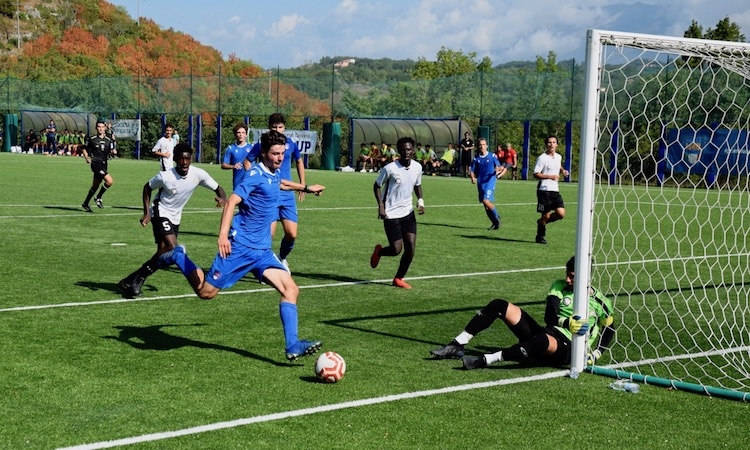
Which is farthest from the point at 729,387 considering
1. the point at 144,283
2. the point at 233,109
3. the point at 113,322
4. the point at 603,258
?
Result: the point at 233,109

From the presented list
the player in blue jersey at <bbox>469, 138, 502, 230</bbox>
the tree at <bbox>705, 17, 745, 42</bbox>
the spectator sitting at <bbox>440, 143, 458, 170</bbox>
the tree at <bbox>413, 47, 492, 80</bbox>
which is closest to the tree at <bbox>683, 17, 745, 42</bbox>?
the tree at <bbox>705, 17, 745, 42</bbox>

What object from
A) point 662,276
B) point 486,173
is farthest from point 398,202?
point 486,173

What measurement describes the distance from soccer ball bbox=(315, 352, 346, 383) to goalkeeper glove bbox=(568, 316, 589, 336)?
2020mm

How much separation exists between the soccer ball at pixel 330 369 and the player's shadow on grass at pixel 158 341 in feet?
2.41

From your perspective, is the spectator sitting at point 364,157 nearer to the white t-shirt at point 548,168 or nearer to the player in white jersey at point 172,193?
the white t-shirt at point 548,168

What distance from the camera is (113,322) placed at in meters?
10.0

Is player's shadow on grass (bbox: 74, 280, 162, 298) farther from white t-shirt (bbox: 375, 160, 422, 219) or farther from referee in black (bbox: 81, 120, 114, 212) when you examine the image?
referee in black (bbox: 81, 120, 114, 212)

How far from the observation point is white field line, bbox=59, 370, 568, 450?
242 inches

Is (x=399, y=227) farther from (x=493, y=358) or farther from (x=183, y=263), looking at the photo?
(x=493, y=358)

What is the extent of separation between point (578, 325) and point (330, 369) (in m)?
2.19

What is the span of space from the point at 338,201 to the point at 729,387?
68.8 ft

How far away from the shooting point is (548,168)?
1995 cm

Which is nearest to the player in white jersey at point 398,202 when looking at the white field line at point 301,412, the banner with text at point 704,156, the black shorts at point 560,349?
the black shorts at point 560,349

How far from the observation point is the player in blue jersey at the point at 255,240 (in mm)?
8352
